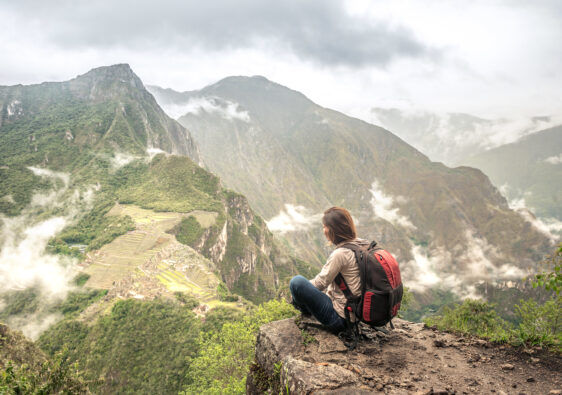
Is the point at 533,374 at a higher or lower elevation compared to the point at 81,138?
lower

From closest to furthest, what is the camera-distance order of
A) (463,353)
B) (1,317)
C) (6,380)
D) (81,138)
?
(463,353) < (6,380) < (1,317) < (81,138)

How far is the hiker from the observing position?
5.49 meters

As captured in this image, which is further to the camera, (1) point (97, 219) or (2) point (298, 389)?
(1) point (97, 219)

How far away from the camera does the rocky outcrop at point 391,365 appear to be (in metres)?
4.64

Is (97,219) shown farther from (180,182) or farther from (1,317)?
(1,317)

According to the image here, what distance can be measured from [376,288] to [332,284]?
1.06 metres

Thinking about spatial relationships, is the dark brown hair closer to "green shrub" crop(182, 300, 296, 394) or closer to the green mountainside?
"green shrub" crop(182, 300, 296, 394)

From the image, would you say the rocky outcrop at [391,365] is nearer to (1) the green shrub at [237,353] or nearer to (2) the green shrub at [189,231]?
(1) the green shrub at [237,353]

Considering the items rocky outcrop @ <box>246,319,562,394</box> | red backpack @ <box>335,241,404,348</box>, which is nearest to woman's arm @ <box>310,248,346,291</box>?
red backpack @ <box>335,241,404,348</box>

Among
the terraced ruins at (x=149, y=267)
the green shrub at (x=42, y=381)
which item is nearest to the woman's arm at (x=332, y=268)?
the green shrub at (x=42, y=381)

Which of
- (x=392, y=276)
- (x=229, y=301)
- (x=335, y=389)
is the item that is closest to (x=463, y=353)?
(x=392, y=276)

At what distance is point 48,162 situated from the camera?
5571 inches

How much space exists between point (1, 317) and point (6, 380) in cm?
7469

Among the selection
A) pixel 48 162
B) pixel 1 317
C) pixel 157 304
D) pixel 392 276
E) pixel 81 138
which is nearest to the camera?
pixel 392 276
